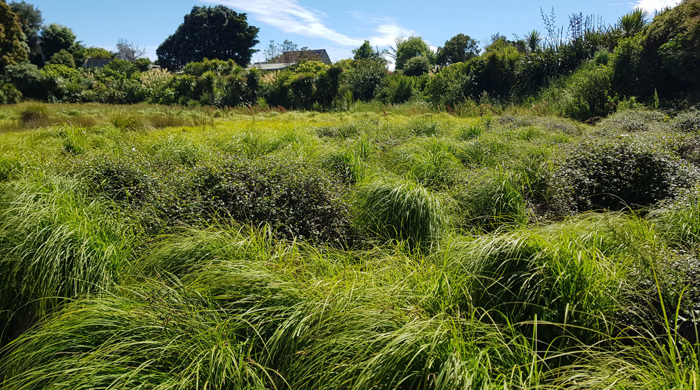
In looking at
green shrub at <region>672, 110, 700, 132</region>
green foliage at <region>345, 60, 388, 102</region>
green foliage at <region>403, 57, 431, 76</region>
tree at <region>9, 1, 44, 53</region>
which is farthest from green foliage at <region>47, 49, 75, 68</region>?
green shrub at <region>672, 110, 700, 132</region>

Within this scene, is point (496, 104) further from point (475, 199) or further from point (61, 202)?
point (61, 202)

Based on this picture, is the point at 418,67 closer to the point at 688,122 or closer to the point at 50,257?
the point at 688,122

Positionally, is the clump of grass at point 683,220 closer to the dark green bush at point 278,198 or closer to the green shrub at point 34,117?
the dark green bush at point 278,198

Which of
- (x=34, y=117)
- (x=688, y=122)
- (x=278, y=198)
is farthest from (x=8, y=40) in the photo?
(x=688, y=122)

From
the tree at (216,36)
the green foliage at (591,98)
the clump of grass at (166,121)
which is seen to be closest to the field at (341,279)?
the clump of grass at (166,121)

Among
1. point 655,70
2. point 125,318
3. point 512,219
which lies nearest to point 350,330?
point 125,318

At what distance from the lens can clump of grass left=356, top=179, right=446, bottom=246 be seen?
3.40 meters

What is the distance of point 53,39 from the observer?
112 ft

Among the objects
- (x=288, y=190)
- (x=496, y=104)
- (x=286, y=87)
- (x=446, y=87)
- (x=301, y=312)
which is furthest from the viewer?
(x=286, y=87)

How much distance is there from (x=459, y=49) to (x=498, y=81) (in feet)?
58.6

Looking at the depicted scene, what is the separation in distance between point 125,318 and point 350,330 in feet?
3.46

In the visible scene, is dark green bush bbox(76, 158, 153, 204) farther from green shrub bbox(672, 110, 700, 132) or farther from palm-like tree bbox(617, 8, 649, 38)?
palm-like tree bbox(617, 8, 649, 38)

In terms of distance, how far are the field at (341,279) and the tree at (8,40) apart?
2212cm

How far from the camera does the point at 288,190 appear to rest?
3.77m
